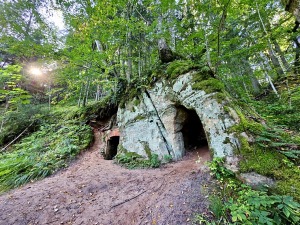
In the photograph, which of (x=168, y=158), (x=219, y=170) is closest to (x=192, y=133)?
(x=168, y=158)

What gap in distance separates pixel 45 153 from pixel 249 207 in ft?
25.4

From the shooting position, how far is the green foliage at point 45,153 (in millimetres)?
5344

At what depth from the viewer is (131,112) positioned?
6820 mm

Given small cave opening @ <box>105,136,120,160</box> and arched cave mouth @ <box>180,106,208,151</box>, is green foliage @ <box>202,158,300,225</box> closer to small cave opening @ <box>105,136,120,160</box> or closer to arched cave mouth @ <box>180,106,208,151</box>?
arched cave mouth @ <box>180,106,208,151</box>

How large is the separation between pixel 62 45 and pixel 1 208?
7355 mm

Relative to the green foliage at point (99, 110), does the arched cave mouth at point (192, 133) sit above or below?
below

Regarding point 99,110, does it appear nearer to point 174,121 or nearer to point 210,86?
point 174,121

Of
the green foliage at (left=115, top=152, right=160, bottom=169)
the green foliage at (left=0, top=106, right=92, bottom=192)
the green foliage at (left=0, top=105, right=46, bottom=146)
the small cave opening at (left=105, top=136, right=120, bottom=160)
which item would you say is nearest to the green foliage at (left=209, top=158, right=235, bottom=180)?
the green foliage at (left=115, top=152, right=160, bottom=169)

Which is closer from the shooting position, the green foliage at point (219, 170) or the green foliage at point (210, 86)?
the green foliage at point (219, 170)

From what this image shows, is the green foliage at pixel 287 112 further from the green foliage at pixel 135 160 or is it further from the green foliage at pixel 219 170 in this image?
the green foliage at pixel 135 160

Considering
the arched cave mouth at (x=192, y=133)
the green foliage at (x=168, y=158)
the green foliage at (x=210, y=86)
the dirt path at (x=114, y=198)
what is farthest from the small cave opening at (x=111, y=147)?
the green foliage at (x=210, y=86)

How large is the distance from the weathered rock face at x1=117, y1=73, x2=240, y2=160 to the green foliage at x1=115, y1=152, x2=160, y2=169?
0.21 m

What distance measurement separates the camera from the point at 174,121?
558 centimetres

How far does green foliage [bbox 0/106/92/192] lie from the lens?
5.34m
